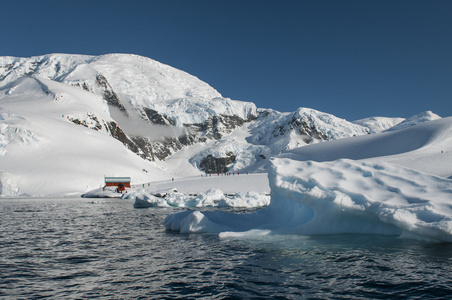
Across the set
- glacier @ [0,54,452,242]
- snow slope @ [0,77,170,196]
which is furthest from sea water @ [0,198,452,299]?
snow slope @ [0,77,170,196]

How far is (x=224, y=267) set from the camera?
1122 centimetres

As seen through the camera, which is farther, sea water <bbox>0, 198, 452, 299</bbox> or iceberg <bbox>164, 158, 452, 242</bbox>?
iceberg <bbox>164, 158, 452, 242</bbox>

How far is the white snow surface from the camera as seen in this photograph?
1322cm

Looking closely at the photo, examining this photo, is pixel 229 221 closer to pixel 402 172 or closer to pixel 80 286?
pixel 402 172

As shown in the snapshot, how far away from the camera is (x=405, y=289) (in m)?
8.50

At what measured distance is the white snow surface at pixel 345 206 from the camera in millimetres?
13219

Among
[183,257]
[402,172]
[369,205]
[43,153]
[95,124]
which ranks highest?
[95,124]

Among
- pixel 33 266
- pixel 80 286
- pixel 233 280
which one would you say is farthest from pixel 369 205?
pixel 33 266

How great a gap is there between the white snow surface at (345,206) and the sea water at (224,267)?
0.65 metres

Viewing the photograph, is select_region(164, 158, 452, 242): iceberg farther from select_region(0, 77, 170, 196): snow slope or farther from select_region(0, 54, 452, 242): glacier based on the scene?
select_region(0, 77, 170, 196): snow slope

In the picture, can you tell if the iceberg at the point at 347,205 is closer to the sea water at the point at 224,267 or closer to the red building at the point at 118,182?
the sea water at the point at 224,267

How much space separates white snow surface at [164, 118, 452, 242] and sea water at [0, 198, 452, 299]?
0.65 metres

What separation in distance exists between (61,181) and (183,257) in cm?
7859

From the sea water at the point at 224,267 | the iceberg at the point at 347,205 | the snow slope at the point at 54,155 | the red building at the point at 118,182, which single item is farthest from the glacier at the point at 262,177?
the red building at the point at 118,182
